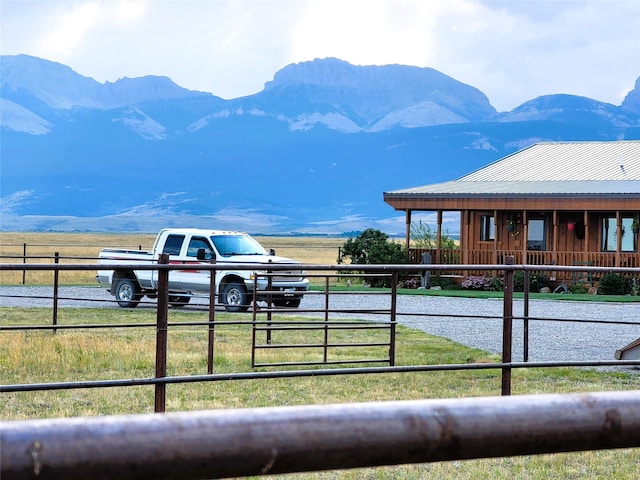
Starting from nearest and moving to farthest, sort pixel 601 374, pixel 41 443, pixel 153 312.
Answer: pixel 41 443 < pixel 601 374 < pixel 153 312

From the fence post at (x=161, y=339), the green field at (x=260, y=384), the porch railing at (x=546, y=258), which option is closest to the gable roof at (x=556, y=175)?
the porch railing at (x=546, y=258)

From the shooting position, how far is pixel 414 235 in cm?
4072

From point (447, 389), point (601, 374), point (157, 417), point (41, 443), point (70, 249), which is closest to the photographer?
point (41, 443)

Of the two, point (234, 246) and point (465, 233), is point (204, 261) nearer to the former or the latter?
point (234, 246)

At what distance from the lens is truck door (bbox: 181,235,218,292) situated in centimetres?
2423

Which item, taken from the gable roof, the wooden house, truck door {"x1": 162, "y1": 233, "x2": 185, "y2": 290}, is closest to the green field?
truck door {"x1": 162, "y1": 233, "x2": 185, "y2": 290}

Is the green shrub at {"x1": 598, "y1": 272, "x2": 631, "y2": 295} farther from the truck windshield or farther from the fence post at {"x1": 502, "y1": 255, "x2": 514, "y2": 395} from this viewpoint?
the fence post at {"x1": 502, "y1": 255, "x2": 514, "y2": 395}

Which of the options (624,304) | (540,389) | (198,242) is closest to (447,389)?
(540,389)

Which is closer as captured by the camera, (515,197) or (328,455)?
(328,455)

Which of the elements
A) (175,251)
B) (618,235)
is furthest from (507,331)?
(618,235)

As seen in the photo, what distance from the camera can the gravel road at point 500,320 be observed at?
18.0 metres

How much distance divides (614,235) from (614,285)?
4.67 meters

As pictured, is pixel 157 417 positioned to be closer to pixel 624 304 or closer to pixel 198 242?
pixel 198 242

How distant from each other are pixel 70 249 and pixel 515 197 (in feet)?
176
